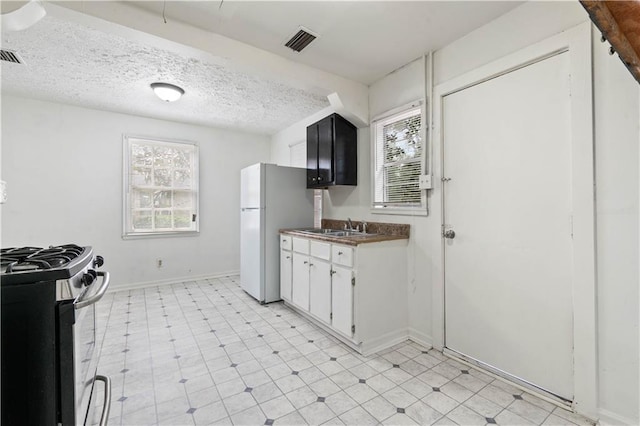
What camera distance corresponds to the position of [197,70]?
9.55 ft

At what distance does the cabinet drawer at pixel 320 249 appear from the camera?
108 inches

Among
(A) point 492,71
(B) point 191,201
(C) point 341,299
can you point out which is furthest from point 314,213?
(A) point 492,71

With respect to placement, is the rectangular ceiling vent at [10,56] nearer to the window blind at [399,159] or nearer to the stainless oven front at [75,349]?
the stainless oven front at [75,349]

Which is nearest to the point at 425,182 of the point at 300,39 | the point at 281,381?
the point at 300,39

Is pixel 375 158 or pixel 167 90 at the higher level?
pixel 167 90

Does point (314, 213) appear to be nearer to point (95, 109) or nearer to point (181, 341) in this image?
point (181, 341)

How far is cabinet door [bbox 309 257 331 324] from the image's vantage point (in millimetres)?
2744

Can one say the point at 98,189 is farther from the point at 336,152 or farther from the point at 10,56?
the point at 336,152

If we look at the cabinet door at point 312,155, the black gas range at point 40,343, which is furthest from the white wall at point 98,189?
the black gas range at point 40,343

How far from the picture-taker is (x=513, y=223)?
6.68 feet

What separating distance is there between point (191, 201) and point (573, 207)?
478 cm

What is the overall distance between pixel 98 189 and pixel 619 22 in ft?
17.0

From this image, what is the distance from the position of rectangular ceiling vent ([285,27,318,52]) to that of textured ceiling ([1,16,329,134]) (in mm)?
371

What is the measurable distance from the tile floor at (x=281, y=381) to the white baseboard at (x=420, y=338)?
0.07 metres
